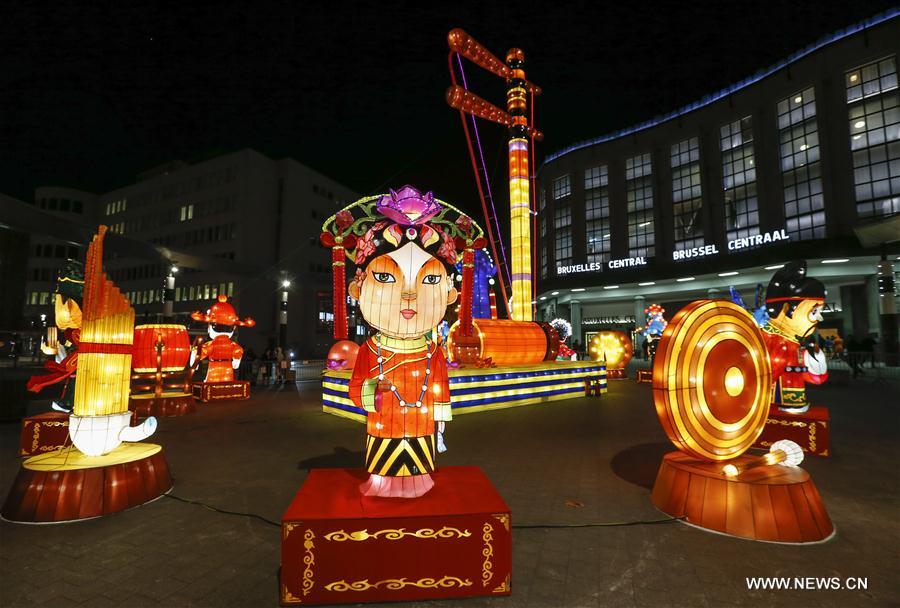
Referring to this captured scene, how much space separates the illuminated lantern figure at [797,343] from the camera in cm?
695

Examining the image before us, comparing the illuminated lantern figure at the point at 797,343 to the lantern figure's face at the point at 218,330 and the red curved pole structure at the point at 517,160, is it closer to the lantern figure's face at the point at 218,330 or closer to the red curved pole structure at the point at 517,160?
the red curved pole structure at the point at 517,160

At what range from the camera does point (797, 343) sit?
703 centimetres

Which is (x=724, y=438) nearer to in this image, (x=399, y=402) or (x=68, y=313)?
(x=399, y=402)

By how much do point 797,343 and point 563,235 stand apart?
37.6m

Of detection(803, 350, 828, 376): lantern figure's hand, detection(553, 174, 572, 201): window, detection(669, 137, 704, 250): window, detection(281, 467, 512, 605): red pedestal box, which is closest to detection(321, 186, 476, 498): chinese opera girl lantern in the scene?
detection(281, 467, 512, 605): red pedestal box

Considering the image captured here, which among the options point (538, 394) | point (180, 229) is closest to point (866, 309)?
point (538, 394)

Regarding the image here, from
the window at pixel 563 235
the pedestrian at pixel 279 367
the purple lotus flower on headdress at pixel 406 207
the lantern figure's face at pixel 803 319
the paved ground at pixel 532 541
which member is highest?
the window at pixel 563 235

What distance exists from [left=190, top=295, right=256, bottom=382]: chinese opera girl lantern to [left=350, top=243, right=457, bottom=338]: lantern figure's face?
959 cm

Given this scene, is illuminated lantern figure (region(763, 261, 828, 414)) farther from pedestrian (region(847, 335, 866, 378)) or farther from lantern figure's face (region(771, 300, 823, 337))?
pedestrian (region(847, 335, 866, 378))

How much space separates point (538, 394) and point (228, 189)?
36906mm

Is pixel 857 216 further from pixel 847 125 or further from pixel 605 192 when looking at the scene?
pixel 605 192

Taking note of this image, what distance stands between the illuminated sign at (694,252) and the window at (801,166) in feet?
14.6

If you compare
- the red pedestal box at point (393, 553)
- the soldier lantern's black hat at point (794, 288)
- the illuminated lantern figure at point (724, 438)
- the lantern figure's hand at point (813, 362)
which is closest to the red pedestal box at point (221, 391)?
the red pedestal box at point (393, 553)

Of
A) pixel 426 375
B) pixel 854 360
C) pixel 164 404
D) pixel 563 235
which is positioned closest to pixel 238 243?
pixel 563 235
